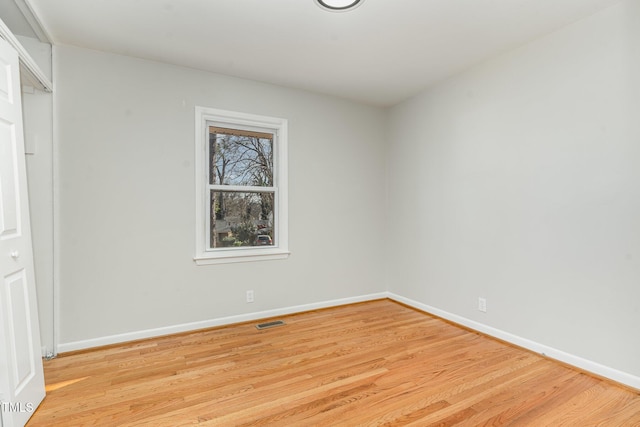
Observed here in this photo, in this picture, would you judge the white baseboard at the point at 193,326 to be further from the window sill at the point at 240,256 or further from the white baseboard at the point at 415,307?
the window sill at the point at 240,256

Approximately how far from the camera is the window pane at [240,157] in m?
3.46

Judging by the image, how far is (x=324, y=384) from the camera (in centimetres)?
226

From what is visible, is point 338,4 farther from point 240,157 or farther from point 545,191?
point 545,191

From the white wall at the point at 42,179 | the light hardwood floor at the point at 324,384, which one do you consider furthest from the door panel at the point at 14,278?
the white wall at the point at 42,179

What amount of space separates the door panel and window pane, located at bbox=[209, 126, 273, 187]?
5.34 ft

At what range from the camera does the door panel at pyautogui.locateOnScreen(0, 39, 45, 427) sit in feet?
5.68

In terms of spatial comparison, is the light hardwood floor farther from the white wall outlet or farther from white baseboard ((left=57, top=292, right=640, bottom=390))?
the white wall outlet

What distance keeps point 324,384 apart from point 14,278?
1.97 m

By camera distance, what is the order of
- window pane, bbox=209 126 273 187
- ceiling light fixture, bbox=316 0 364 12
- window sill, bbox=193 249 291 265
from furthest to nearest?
window pane, bbox=209 126 273 187, window sill, bbox=193 249 291 265, ceiling light fixture, bbox=316 0 364 12

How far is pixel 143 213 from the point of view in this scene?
3.05 metres

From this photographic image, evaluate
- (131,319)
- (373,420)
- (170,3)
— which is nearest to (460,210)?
(373,420)

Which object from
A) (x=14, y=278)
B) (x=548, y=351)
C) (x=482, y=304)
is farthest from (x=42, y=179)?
(x=548, y=351)

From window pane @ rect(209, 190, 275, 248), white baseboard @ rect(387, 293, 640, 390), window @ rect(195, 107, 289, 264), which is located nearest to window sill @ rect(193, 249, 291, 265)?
window @ rect(195, 107, 289, 264)

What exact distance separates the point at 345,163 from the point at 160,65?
7.31ft
